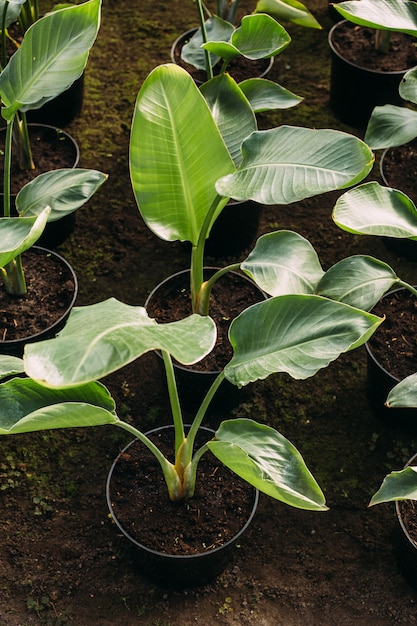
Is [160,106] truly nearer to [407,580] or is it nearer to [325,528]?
[325,528]

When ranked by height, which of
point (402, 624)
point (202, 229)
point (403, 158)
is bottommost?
point (402, 624)

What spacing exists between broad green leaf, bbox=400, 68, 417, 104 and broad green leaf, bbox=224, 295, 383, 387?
3.03ft

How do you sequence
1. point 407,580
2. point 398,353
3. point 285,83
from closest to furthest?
point 407,580
point 398,353
point 285,83

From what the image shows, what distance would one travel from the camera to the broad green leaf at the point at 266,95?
2471mm

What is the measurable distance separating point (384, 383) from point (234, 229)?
75cm

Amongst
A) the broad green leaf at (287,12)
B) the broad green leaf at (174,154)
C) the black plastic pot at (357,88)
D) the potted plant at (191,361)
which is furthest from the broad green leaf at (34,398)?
the black plastic pot at (357,88)

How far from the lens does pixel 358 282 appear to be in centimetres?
197

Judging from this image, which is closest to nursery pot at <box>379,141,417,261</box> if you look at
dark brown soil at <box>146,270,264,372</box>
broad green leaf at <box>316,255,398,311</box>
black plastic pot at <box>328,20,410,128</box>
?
black plastic pot at <box>328,20,410,128</box>

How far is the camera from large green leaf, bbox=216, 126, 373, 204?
1.74 meters

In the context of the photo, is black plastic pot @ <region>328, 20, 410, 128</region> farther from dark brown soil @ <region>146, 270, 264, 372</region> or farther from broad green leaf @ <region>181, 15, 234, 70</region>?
dark brown soil @ <region>146, 270, 264, 372</region>

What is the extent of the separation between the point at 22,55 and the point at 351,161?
889 millimetres

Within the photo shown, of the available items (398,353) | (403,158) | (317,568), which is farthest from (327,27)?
(317,568)

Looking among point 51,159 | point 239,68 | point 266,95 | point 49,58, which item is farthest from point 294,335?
point 239,68

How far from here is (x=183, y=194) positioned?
2.02 m
